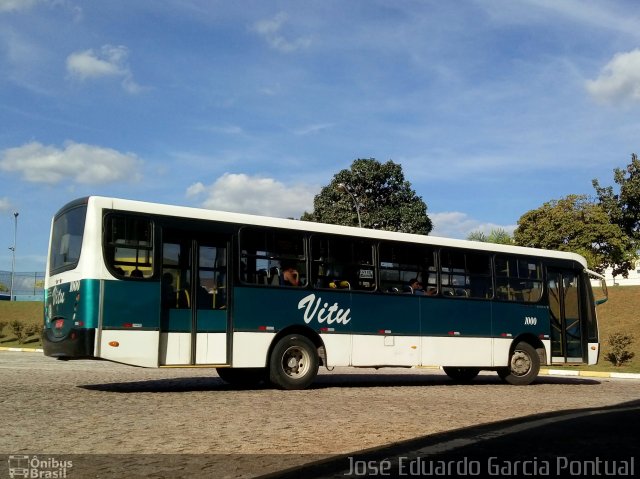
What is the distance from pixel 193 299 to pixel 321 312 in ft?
9.00

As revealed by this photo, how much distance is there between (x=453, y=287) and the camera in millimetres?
15750

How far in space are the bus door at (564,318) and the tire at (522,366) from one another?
2.31ft

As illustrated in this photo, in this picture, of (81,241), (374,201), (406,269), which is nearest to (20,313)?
(374,201)

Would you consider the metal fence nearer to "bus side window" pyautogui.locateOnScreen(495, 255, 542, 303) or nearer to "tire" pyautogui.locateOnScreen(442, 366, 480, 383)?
"tire" pyautogui.locateOnScreen(442, 366, 480, 383)

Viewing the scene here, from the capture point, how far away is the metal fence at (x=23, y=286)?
5931 cm

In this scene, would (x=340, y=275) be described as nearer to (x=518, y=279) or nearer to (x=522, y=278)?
(x=518, y=279)

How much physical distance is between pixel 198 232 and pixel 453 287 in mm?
6409

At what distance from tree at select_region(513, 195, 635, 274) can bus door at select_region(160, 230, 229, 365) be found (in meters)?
43.4

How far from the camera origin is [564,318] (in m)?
17.5

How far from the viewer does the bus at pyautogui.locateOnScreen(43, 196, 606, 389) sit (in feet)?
37.2

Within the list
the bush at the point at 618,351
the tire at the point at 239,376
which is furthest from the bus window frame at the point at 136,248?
the bush at the point at 618,351

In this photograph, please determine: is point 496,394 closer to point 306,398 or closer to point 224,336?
point 306,398

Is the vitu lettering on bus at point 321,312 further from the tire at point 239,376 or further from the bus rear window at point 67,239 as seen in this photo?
the bus rear window at point 67,239

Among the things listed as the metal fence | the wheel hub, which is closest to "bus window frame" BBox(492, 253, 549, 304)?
the wheel hub
